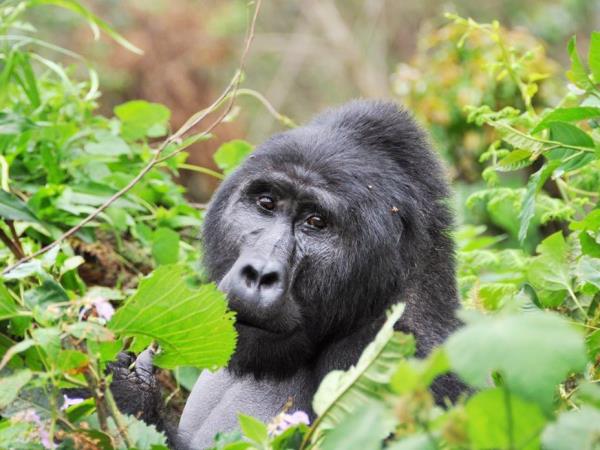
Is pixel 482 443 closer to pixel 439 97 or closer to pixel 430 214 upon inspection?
pixel 430 214

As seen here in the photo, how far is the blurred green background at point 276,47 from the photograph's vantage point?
37.7ft

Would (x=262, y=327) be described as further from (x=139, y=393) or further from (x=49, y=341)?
(x=49, y=341)

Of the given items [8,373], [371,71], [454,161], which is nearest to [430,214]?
[8,373]

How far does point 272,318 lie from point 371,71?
1208 cm

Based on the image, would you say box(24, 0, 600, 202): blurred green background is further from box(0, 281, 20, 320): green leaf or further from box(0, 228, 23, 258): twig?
box(0, 281, 20, 320): green leaf

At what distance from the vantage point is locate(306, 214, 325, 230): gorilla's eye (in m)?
3.02

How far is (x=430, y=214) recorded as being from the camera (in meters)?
3.15

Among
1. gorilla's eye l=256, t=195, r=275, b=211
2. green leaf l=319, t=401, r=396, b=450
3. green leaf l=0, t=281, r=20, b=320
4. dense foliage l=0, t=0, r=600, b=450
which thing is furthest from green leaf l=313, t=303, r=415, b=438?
gorilla's eye l=256, t=195, r=275, b=211

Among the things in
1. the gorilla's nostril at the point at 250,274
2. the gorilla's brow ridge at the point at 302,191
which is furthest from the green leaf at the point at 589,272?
the gorilla's nostril at the point at 250,274

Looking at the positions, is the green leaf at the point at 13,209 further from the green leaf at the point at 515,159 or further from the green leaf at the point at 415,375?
the green leaf at the point at 415,375

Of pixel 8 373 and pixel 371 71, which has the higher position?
pixel 8 373

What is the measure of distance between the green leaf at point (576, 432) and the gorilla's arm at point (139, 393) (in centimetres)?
149

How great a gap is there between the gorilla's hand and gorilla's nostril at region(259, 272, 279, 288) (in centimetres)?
A: 37

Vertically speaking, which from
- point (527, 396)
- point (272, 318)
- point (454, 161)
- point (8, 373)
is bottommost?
point (454, 161)
